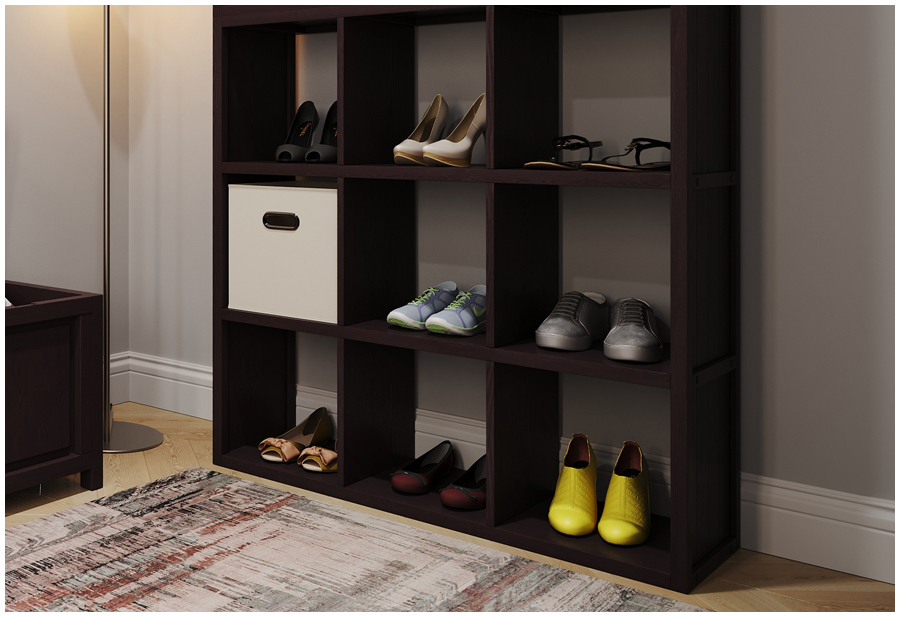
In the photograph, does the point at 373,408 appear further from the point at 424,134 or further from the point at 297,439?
the point at 424,134

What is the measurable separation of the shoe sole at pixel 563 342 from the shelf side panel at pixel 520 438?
0.47 ft

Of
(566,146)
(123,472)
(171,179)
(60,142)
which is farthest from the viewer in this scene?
(171,179)

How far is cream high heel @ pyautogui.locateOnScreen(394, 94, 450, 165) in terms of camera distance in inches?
94.8

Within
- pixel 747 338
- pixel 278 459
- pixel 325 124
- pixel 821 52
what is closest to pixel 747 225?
pixel 747 338

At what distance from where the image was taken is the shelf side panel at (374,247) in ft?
8.24

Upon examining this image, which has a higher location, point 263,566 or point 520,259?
point 520,259

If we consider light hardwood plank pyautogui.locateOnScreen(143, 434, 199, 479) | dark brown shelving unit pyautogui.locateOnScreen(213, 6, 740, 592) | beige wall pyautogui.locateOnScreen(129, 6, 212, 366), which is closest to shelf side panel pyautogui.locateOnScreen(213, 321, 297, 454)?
dark brown shelving unit pyautogui.locateOnScreen(213, 6, 740, 592)

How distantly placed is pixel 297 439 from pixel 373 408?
0.35m

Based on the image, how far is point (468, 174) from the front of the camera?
2.25 m

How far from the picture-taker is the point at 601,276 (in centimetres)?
242

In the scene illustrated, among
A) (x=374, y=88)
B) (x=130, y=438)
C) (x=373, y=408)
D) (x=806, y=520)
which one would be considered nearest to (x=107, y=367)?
(x=130, y=438)

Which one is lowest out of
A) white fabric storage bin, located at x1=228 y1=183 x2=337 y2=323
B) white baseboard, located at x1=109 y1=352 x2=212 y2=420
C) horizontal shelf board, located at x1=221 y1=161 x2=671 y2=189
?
white baseboard, located at x1=109 y1=352 x2=212 y2=420

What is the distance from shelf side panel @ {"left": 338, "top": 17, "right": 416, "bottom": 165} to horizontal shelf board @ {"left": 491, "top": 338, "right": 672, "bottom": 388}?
0.71m

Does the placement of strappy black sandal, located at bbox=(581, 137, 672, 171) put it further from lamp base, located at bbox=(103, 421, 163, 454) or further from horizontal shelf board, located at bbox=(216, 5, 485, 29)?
lamp base, located at bbox=(103, 421, 163, 454)
